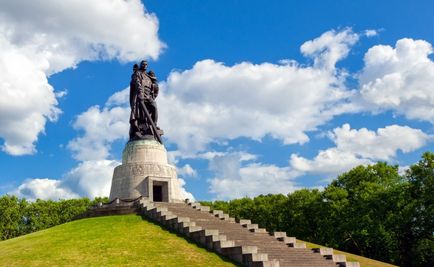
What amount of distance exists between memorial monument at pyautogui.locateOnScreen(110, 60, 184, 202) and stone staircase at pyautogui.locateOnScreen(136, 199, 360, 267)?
3.30 m

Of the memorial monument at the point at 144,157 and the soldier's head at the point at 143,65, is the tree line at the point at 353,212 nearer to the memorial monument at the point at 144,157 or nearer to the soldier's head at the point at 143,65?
the memorial monument at the point at 144,157

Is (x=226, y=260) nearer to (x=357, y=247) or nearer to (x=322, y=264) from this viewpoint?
(x=322, y=264)

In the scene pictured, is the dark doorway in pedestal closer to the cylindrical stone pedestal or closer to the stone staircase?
the cylindrical stone pedestal

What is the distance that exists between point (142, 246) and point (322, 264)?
928 cm

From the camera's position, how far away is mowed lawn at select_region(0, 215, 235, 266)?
883 inches

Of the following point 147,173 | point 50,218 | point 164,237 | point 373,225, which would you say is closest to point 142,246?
point 164,237

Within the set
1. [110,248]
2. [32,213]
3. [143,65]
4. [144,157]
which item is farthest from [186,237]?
[32,213]

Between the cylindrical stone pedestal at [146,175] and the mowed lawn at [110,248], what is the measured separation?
22.0ft

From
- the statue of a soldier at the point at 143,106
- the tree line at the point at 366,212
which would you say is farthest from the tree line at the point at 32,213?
the statue of a soldier at the point at 143,106

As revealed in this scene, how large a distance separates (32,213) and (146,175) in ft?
107

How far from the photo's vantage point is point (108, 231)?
90.3ft

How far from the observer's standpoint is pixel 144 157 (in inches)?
1491

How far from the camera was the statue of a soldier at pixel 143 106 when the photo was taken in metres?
40.0

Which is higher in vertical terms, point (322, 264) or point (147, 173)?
point (147, 173)
